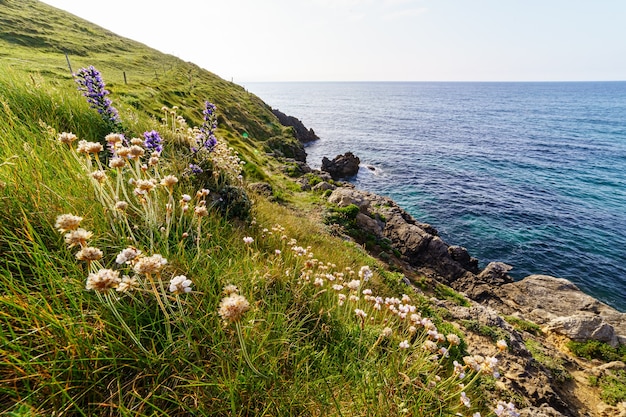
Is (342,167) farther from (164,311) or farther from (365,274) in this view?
(164,311)

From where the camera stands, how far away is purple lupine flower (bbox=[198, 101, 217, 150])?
6.35 m

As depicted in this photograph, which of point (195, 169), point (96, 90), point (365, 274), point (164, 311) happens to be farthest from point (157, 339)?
point (96, 90)

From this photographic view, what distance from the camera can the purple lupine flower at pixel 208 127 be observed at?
250 inches

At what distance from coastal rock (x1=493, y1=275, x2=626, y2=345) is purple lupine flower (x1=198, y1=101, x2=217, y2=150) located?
57.7ft

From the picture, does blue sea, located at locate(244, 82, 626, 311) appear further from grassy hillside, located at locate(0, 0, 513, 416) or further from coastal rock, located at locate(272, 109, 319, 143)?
grassy hillside, located at locate(0, 0, 513, 416)

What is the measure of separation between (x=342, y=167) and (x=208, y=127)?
117 ft

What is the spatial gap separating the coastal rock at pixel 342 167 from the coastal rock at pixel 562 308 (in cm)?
2608

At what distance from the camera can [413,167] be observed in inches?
1732

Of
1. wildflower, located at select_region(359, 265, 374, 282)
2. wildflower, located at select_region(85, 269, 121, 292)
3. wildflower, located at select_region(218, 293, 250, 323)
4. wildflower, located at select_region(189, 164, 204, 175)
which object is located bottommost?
wildflower, located at select_region(359, 265, 374, 282)

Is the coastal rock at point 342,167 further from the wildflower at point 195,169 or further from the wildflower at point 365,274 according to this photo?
the wildflower at point 365,274

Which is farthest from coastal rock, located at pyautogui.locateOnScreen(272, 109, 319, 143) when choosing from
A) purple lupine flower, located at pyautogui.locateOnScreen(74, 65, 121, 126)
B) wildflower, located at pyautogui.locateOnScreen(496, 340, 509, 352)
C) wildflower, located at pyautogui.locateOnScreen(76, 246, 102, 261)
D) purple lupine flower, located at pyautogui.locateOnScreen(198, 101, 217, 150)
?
wildflower, located at pyautogui.locateOnScreen(76, 246, 102, 261)

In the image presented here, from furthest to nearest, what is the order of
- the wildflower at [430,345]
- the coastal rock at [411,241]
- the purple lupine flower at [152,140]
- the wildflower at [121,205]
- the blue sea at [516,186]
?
the blue sea at [516,186]
the coastal rock at [411,241]
the purple lupine flower at [152,140]
the wildflower at [430,345]
the wildflower at [121,205]

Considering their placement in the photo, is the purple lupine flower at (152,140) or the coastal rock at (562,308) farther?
the coastal rock at (562,308)

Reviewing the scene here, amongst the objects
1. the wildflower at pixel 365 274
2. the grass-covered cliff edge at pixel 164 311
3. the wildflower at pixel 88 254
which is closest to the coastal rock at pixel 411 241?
the grass-covered cliff edge at pixel 164 311
